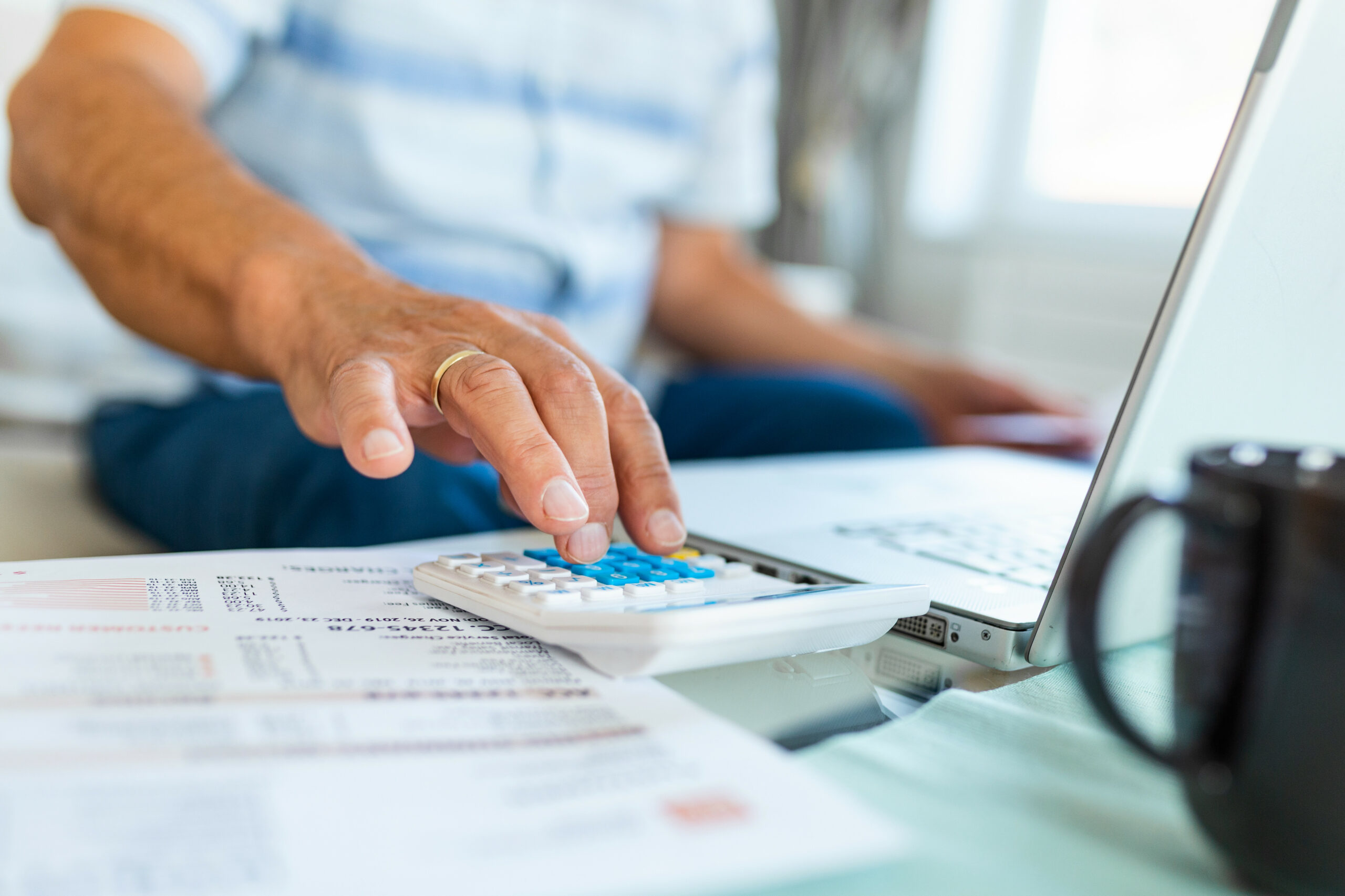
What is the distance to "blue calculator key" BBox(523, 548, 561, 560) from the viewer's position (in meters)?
0.45

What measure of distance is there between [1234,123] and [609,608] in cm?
27

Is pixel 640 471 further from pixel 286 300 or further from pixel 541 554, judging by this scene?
pixel 286 300

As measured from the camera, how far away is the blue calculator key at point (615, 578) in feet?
1.31

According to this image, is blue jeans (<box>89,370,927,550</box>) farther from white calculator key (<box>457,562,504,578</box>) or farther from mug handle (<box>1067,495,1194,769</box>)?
mug handle (<box>1067,495,1194,769</box>)

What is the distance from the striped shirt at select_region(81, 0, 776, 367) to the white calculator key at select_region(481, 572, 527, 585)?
26.2 inches

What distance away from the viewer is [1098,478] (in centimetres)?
37

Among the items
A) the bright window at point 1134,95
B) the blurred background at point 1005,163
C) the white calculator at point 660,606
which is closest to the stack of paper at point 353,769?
the white calculator at point 660,606

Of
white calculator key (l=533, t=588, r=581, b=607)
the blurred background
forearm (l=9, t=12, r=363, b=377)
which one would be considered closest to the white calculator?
white calculator key (l=533, t=588, r=581, b=607)

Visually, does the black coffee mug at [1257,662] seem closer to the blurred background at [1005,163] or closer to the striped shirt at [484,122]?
the striped shirt at [484,122]

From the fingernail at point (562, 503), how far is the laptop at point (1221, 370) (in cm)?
11

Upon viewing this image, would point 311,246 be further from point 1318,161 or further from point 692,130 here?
point 692,130

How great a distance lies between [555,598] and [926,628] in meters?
0.16

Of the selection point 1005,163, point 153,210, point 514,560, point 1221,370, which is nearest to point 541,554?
point 514,560

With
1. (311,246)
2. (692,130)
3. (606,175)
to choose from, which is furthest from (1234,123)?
(692,130)
